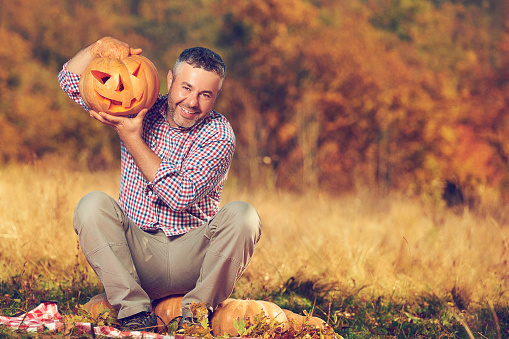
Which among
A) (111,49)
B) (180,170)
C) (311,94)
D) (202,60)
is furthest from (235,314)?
(311,94)

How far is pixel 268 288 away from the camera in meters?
4.48

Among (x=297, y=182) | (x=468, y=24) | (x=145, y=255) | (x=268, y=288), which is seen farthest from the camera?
(x=468, y=24)

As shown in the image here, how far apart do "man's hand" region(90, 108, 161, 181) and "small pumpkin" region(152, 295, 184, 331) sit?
84cm

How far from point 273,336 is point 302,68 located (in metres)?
17.3

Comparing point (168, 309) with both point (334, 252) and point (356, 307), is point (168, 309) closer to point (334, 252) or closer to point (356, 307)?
point (356, 307)

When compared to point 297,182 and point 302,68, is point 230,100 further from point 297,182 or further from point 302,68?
point 297,182

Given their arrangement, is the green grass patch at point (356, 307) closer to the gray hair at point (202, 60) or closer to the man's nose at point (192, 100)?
the man's nose at point (192, 100)

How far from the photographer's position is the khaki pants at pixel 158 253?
308cm

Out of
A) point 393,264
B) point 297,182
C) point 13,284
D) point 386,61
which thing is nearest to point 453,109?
point 386,61

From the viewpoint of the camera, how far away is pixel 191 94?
339 centimetres

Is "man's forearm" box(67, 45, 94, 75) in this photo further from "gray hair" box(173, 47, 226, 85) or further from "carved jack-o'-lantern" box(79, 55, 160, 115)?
"gray hair" box(173, 47, 226, 85)

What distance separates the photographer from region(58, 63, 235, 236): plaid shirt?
3234 millimetres

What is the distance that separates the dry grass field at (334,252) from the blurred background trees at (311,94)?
9.47 m

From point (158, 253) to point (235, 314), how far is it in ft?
1.91
